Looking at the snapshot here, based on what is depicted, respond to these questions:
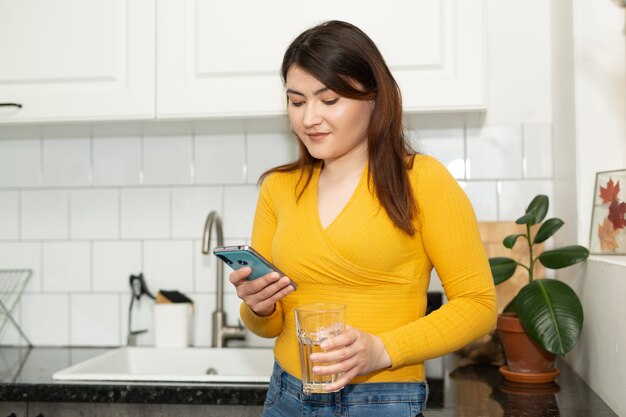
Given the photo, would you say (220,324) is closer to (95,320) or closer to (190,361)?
(190,361)

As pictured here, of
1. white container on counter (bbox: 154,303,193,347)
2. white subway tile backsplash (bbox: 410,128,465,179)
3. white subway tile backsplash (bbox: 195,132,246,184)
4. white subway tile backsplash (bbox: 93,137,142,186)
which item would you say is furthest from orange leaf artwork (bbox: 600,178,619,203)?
white subway tile backsplash (bbox: 93,137,142,186)

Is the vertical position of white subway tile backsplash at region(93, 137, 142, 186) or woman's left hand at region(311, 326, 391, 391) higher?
white subway tile backsplash at region(93, 137, 142, 186)

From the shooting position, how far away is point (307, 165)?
1.35m

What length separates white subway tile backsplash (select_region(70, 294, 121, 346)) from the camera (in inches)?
83.0

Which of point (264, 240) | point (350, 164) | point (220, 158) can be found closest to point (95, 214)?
point (220, 158)

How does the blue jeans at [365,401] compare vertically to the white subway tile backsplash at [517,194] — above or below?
below

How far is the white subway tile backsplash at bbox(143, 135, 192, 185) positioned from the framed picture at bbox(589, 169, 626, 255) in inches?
43.4

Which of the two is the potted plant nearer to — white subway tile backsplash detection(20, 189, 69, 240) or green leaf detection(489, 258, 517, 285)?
A: green leaf detection(489, 258, 517, 285)

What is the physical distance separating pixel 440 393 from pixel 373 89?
68 cm

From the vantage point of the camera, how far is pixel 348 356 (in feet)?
3.34

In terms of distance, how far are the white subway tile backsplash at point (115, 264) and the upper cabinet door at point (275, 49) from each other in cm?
53

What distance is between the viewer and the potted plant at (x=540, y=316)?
145 cm

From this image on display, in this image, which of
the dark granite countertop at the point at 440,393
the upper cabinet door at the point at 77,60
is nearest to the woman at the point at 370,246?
the dark granite countertop at the point at 440,393

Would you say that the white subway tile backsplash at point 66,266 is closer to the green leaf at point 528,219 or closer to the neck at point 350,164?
the neck at point 350,164
